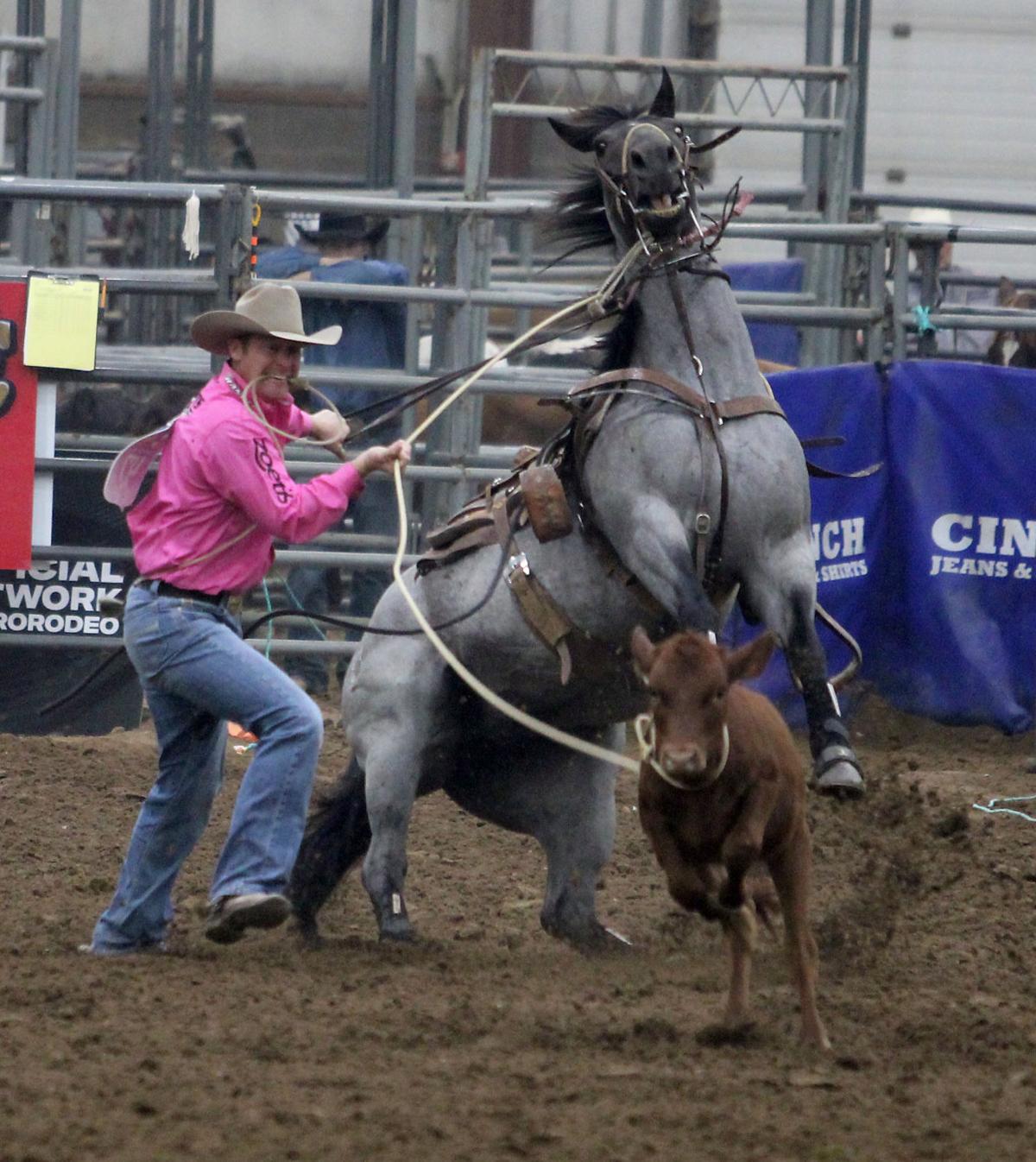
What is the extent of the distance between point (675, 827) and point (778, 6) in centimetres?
1384

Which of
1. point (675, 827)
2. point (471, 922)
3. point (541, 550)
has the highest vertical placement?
point (541, 550)

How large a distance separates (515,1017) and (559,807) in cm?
115

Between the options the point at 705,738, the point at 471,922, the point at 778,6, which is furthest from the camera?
the point at 778,6

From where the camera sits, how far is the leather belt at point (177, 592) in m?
5.43

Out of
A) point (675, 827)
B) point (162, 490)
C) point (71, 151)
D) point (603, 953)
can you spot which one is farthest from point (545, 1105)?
point (71, 151)

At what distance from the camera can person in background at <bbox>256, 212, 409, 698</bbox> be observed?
9.20 metres

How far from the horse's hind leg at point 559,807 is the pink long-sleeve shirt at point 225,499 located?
101 centimetres

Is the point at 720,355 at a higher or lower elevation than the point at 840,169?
lower

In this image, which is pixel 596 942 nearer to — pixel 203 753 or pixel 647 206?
pixel 203 753

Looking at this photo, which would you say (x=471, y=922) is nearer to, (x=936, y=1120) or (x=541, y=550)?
(x=541, y=550)

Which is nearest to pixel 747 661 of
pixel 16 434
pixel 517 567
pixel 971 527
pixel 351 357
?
pixel 517 567

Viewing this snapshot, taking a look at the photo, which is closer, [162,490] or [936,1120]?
[936,1120]

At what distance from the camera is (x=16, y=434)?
816 centimetres

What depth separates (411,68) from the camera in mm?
10328
